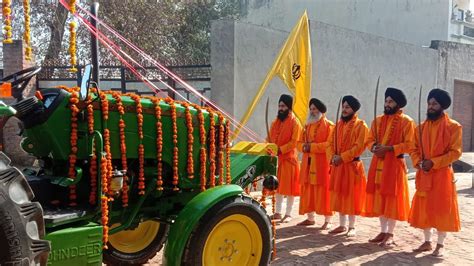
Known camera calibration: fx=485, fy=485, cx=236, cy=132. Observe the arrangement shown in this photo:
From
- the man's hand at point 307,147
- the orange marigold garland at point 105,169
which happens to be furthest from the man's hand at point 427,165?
the orange marigold garland at point 105,169

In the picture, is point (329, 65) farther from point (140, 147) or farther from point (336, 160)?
point (140, 147)

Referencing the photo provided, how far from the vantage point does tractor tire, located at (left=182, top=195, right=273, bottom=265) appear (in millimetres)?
3625

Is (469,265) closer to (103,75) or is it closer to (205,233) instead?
(205,233)

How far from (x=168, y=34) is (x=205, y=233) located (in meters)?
15.8

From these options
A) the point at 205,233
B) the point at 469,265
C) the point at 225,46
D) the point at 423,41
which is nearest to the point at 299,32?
the point at 225,46

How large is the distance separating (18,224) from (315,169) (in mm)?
4709

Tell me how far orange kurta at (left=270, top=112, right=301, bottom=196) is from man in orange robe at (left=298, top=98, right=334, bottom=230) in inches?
6.2

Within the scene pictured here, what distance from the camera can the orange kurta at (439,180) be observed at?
5301 mm

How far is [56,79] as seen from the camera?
11.4 meters

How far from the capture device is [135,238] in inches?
185

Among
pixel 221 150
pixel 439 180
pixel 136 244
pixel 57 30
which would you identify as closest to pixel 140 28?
pixel 57 30

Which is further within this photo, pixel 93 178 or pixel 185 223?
pixel 185 223

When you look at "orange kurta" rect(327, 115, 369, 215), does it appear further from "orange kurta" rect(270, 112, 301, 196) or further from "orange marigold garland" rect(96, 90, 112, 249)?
"orange marigold garland" rect(96, 90, 112, 249)

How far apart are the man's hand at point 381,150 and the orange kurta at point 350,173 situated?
236 mm
